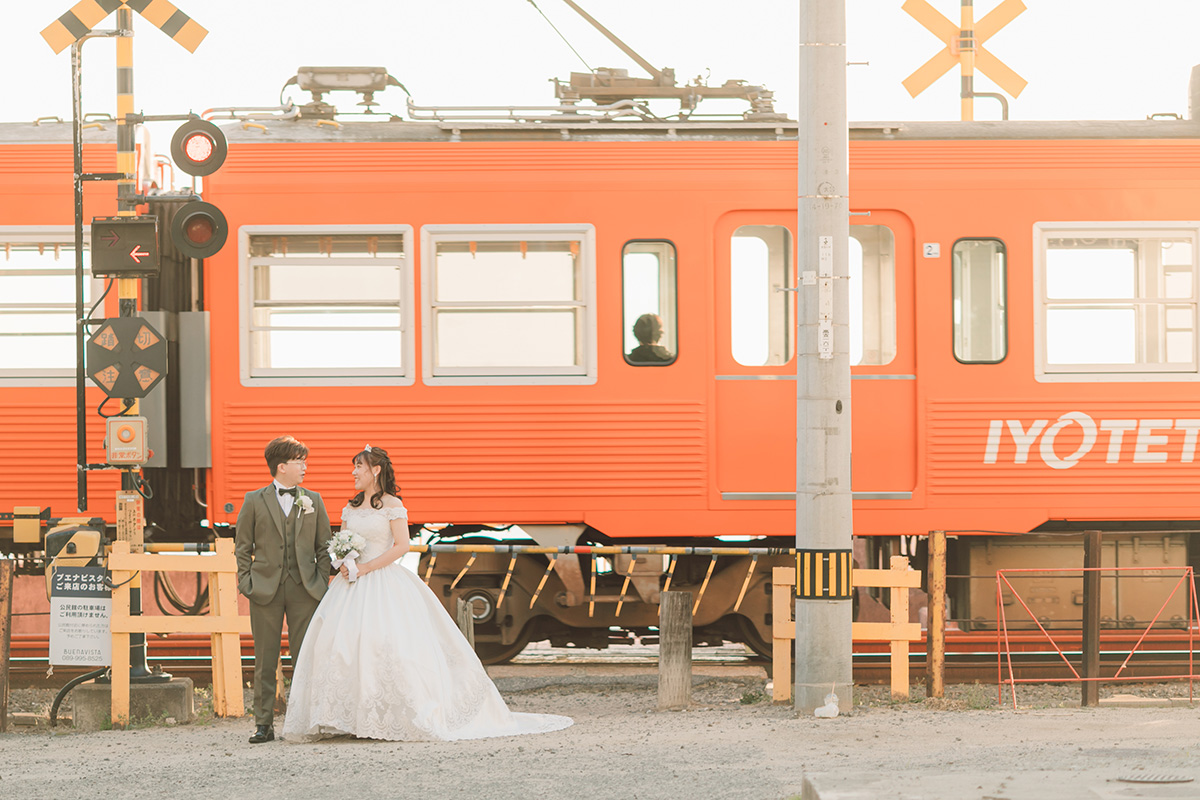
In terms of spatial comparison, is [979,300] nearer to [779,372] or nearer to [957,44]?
[779,372]

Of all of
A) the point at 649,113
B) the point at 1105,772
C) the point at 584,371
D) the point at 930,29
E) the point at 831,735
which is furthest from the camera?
the point at 930,29

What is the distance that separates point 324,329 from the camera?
10.1 m

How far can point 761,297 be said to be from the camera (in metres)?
10.2

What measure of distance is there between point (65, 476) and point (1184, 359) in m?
8.19

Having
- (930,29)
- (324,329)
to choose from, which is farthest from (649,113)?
(930,29)

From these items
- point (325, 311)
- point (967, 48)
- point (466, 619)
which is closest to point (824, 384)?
point (466, 619)

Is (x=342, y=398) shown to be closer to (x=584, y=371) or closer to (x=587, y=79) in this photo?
(x=584, y=371)

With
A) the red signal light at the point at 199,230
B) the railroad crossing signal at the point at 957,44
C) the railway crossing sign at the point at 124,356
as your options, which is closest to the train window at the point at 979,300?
the red signal light at the point at 199,230

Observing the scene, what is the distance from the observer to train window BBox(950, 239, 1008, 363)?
10.2 meters

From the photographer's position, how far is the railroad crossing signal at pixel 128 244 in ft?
29.4

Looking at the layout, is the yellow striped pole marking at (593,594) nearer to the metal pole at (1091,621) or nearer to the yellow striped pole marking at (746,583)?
the yellow striped pole marking at (746,583)

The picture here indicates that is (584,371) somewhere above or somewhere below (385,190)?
below

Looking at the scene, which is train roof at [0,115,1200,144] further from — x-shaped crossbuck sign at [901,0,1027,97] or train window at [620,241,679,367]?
x-shaped crossbuck sign at [901,0,1027,97]

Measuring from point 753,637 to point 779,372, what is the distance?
80.7 inches
